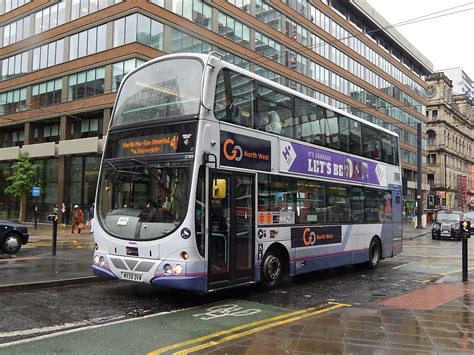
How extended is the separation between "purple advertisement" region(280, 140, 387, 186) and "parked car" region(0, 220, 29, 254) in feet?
30.9

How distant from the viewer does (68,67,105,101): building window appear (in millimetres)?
33812

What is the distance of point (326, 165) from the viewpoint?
1110 cm

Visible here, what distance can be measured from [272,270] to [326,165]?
126 inches

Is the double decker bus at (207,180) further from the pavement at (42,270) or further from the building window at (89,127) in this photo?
the building window at (89,127)

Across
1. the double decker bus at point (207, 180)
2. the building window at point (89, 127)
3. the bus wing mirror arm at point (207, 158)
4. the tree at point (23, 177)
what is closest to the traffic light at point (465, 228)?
the double decker bus at point (207, 180)

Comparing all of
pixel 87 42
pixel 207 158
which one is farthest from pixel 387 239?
pixel 87 42

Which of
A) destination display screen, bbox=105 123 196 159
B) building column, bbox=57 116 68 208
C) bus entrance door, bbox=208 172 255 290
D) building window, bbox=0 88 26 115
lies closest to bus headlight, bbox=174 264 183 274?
bus entrance door, bbox=208 172 255 290

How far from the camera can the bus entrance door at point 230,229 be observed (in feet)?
25.5

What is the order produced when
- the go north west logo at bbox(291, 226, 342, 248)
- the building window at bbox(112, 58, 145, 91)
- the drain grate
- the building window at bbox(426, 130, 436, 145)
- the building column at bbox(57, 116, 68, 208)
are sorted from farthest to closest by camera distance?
the building window at bbox(426, 130, 436, 145)
the building column at bbox(57, 116, 68, 208)
the building window at bbox(112, 58, 145, 91)
the go north west logo at bbox(291, 226, 342, 248)
the drain grate

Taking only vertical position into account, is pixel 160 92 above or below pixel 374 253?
above

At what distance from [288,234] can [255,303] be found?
202 centimetres

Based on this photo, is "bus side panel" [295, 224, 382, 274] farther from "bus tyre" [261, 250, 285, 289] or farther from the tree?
the tree

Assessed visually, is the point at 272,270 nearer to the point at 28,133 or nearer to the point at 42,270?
the point at 42,270

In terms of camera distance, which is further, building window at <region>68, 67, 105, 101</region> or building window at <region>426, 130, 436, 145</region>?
building window at <region>426, 130, 436, 145</region>
